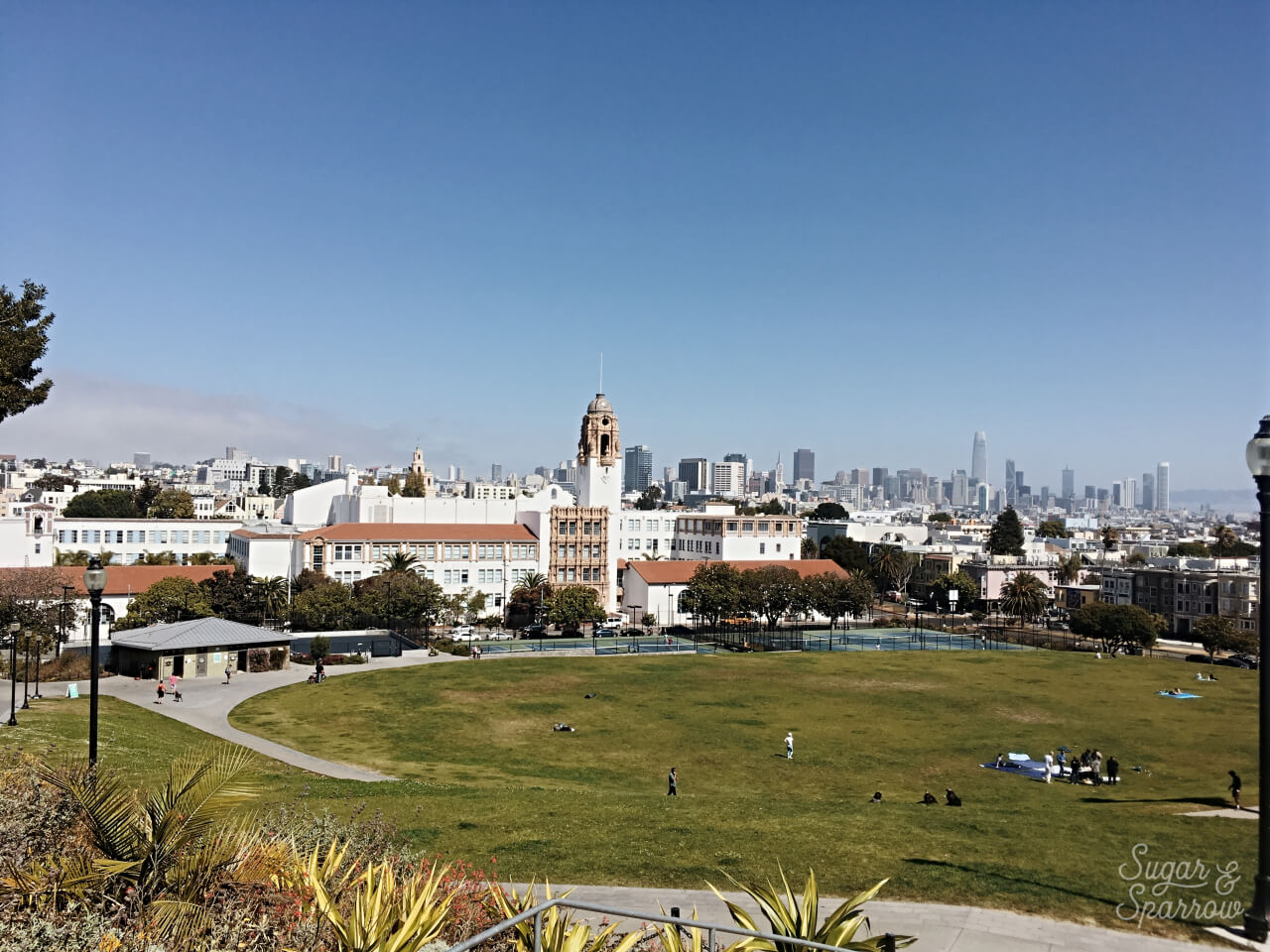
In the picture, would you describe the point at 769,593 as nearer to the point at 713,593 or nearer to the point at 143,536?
the point at 713,593

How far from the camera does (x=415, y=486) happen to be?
15938 centimetres

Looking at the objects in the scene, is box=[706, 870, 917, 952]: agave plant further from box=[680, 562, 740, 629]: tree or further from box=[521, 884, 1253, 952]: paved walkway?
box=[680, 562, 740, 629]: tree

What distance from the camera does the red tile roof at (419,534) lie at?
3130 inches

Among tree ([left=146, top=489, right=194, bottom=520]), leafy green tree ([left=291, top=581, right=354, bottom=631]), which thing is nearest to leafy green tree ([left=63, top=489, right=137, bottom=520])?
tree ([left=146, top=489, right=194, bottom=520])

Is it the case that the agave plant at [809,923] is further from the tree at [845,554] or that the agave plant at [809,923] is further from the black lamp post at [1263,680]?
the tree at [845,554]

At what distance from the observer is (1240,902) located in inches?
556

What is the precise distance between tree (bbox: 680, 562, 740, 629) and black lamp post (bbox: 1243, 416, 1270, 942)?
61.8 metres

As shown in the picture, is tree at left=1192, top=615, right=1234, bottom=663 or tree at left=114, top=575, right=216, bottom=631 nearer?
tree at left=114, top=575, right=216, bottom=631

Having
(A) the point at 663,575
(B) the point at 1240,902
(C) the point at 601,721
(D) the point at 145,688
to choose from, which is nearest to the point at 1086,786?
(B) the point at 1240,902

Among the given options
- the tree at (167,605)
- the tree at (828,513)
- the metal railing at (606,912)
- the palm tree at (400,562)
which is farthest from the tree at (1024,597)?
the metal railing at (606,912)

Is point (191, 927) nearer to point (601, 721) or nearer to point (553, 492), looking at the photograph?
point (601, 721)

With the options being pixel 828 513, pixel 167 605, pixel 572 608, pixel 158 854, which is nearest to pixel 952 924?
pixel 158 854

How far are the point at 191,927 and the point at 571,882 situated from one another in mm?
7471

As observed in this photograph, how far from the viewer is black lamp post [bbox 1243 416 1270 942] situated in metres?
11.8
